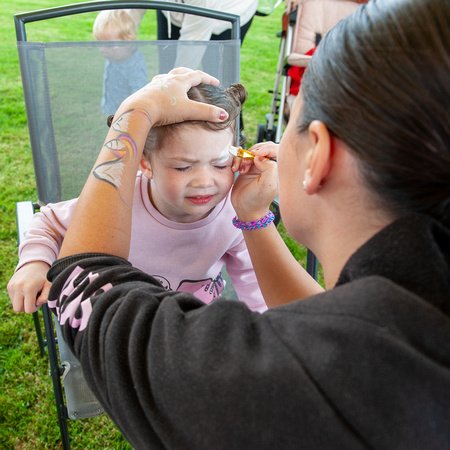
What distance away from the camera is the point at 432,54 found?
1.93 ft

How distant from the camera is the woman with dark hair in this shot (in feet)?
1.94

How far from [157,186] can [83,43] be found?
0.72 m

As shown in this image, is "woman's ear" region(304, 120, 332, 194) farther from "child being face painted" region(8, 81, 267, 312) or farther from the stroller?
the stroller

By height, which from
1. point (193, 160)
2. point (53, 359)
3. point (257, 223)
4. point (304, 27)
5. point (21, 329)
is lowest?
point (21, 329)

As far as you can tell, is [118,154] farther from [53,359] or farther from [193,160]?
[53,359]

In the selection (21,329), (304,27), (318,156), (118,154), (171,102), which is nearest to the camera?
(318,156)

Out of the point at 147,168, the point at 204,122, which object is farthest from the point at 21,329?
the point at 204,122

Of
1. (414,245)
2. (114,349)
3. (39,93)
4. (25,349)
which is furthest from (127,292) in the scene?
(25,349)

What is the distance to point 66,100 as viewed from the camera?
1.74 meters

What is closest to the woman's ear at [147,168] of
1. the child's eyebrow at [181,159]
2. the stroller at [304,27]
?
the child's eyebrow at [181,159]

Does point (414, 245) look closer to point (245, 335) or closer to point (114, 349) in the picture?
point (245, 335)

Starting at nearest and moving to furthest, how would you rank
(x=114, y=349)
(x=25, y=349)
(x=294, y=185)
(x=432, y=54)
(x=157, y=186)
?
(x=432, y=54)
(x=114, y=349)
(x=294, y=185)
(x=157, y=186)
(x=25, y=349)

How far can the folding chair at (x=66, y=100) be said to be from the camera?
1.52 meters

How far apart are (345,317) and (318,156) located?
0.26 m
